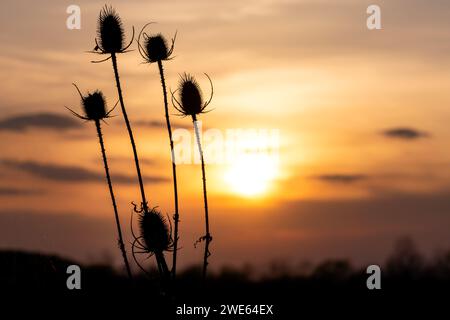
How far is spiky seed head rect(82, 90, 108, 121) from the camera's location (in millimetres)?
12281

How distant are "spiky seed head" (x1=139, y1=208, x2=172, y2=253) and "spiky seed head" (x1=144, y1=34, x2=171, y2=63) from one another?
7.87ft

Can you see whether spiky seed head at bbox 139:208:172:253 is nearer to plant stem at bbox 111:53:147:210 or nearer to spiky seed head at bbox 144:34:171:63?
plant stem at bbox 111:53:147:210

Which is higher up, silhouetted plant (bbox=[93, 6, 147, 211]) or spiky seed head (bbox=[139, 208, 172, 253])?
silhouetted plant (bbox=[93, 6, 147, 211])

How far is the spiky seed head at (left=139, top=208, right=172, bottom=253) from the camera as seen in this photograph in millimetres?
11766

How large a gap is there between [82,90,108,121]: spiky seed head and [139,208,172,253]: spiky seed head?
167 centimetres

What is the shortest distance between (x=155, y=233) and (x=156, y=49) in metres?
2.85

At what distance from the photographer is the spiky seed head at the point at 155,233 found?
11.8 meters

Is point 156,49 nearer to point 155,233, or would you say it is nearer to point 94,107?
point 94,107

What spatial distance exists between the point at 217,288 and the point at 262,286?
2.65ft

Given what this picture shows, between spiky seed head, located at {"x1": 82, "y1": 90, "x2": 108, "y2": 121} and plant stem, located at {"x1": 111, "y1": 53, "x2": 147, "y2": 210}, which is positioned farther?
spiky seed head, located at {"x1": 82, "y1": 90, "x2": 108, "y2": 121}
